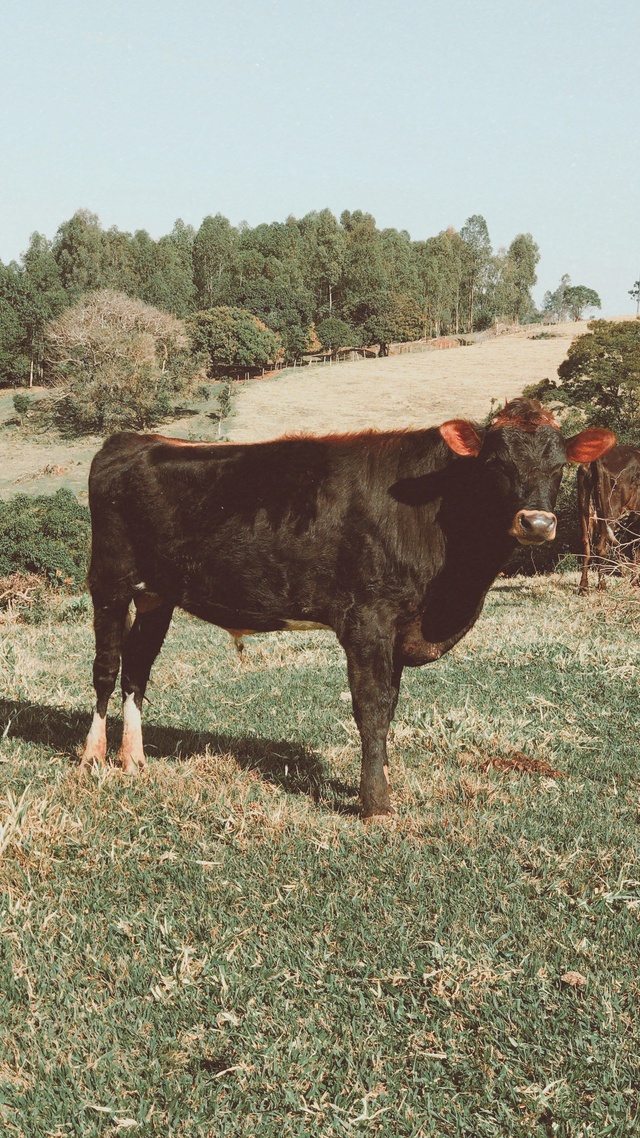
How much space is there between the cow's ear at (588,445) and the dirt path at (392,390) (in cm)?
4251

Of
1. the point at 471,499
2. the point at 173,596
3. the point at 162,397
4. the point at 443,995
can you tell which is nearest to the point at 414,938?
the point at 443,995

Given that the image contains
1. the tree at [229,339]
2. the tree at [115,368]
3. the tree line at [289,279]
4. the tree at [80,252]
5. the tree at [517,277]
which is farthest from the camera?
the tree at [517,277]

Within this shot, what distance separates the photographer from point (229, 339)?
8131 centimetres

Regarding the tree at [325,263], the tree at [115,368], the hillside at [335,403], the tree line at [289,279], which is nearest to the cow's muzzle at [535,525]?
the hillside at [335,403]

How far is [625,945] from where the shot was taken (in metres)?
3.69

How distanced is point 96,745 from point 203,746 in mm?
831

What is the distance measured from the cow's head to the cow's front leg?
3.26 ft

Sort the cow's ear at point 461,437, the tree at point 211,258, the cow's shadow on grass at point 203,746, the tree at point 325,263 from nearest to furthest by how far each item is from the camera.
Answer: the cow's ear at point 461,437
the cow's shadow on grass at point 203,746
the tree at point 211,258
the tree at point 325,263

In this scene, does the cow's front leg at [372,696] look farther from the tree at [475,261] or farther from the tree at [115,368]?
the tree at [475,261]

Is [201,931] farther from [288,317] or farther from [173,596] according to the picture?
[288,317]

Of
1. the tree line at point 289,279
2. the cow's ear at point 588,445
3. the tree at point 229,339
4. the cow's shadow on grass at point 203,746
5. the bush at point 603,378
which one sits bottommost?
the cow's shadow on grass at point 203,746

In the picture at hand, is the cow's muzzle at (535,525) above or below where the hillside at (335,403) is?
below

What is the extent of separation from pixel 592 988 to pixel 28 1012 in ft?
7.14

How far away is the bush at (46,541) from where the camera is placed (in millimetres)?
15969
